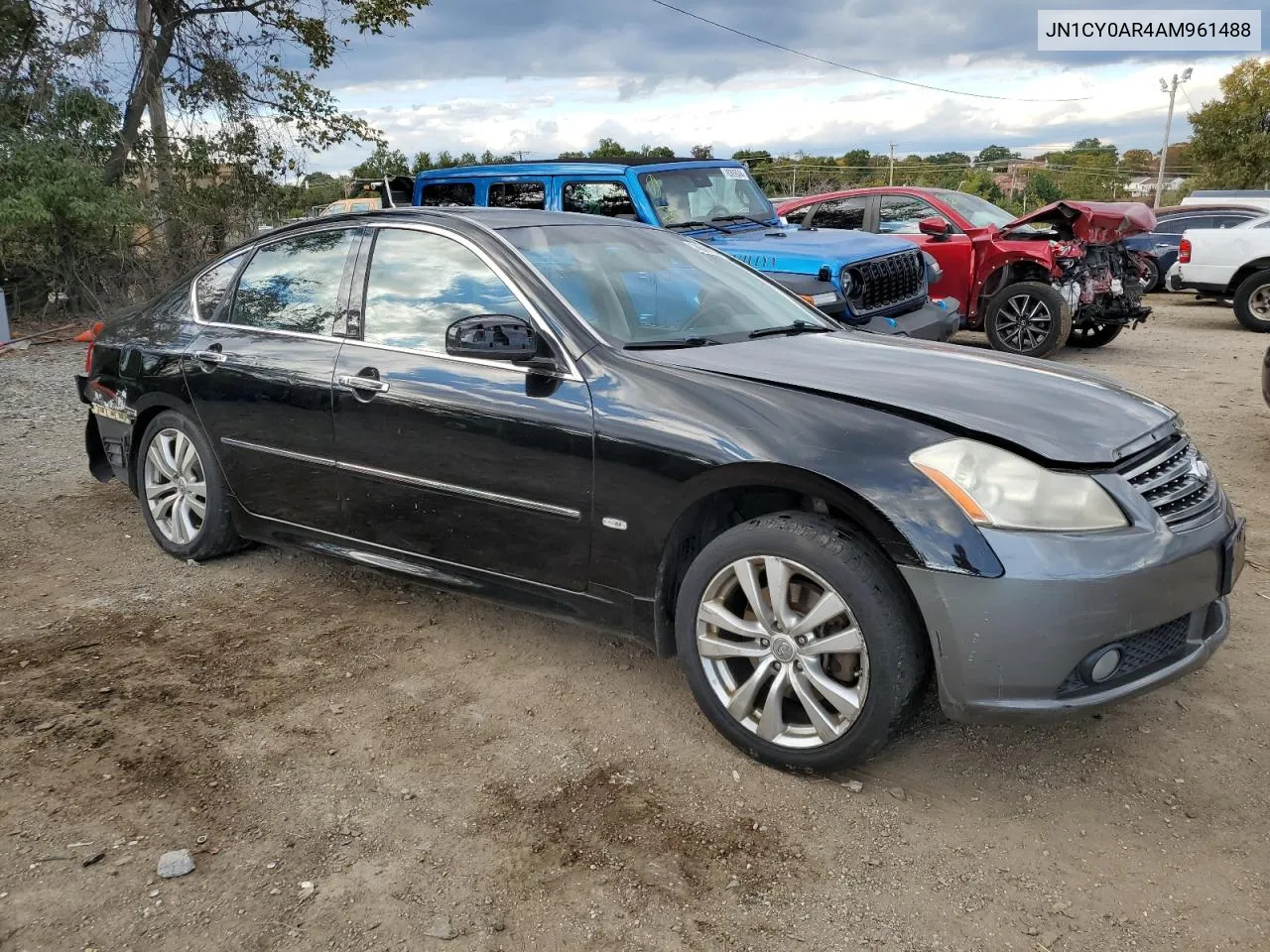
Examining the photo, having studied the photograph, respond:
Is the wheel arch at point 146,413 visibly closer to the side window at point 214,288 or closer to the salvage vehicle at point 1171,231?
the side window at point 214,288

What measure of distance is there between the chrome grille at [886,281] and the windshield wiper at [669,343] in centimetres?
448

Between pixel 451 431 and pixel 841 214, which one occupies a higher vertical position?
pixel 841 214

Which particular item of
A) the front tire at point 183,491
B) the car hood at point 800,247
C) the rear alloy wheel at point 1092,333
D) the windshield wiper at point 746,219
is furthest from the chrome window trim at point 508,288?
the rear alloy wheel at point 1092,333

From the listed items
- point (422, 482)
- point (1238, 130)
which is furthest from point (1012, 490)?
point (1238, 130)

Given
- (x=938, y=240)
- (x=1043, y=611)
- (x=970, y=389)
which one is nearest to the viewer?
(x=1043, y=611)

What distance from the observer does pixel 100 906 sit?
2.50 meters

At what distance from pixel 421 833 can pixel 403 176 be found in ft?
26.2

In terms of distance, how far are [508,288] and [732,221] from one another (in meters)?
5.63

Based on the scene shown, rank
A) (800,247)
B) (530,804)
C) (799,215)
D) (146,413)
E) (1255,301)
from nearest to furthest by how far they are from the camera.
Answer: (530,804), (146,413), (800,247), (799,215), (1255,301)

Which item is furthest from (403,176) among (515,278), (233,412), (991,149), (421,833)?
(991,149)

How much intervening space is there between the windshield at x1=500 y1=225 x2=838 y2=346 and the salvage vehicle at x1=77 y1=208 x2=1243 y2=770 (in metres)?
0.01

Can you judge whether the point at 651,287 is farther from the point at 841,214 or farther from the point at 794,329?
the point at 841,214

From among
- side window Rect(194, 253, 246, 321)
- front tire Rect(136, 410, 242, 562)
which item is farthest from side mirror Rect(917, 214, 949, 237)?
front tire Rect(136, 410, 242, 562)

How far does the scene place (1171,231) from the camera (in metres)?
16.4
